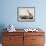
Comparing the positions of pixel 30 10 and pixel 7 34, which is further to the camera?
pixel 30 10

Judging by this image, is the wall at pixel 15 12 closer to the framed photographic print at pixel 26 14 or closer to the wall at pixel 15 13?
the wall at pixel 15 13

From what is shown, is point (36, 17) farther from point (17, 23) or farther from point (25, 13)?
point (17, 23)

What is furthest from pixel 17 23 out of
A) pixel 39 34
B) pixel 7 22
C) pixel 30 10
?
pixel 39 34

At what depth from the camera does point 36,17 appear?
14.6ft

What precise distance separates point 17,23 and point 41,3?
1.06m

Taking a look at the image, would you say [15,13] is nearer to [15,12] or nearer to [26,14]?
[15,12]

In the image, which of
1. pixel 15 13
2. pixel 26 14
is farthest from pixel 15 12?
pixel 26 14

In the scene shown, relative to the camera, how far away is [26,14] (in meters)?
4.45

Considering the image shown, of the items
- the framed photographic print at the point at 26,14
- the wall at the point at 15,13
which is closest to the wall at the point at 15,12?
the wall at the point at 15,13

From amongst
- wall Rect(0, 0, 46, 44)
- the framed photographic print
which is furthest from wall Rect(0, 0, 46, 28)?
the framed photographic print

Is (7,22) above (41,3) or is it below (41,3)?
below

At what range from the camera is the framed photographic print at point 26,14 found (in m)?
4.43

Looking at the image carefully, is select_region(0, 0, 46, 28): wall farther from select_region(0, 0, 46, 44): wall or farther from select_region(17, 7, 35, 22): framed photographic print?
select_region(17, 7, 35, 22): framed photographic print

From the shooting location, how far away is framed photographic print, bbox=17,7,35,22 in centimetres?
443
